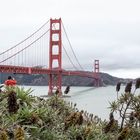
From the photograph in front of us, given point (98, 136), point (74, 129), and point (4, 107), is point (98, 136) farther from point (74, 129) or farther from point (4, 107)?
point (4, 107)

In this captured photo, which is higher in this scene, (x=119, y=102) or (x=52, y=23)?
(x=52, y=23)

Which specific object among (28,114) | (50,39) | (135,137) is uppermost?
(50,39)

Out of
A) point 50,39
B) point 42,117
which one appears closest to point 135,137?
point 42,117

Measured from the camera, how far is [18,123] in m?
7.37

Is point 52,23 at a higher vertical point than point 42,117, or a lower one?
higher

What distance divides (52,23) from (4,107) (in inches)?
2836

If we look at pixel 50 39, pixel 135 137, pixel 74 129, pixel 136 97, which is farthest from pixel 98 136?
pixel 50 39

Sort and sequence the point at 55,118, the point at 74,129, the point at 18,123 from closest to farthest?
the point at 18,123 → the point at 74,129 → the point at 55,118

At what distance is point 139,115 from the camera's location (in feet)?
37.9

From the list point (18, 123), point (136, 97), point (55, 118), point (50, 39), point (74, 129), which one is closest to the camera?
point (18, 123)

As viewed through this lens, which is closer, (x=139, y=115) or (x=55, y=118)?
(x=55, y=118)

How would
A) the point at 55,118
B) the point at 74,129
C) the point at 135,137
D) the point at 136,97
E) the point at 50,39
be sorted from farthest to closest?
the point at 50,39 → the point at 136,97 → the point at 135,137 → the point at 55,118 → the point at 74,129

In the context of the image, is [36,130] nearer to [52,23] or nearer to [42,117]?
[42,117]

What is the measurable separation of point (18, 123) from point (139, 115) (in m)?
4.75
